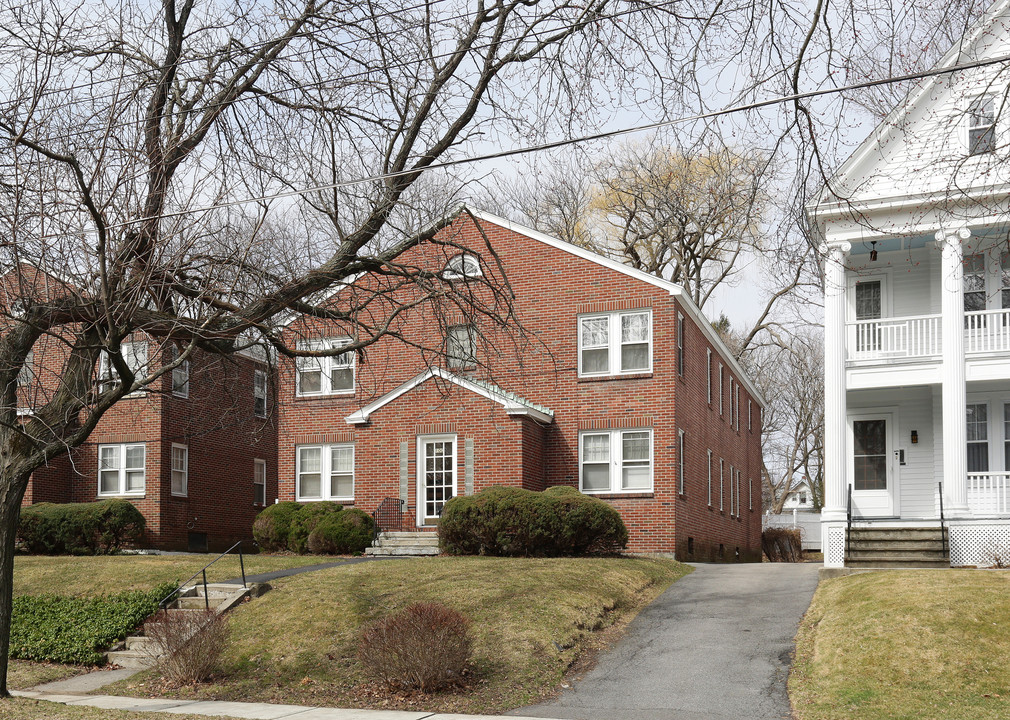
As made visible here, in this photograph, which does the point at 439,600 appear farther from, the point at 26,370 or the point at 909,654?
the point at 26,370

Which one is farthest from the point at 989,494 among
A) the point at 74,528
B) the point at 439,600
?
the point at 74,528

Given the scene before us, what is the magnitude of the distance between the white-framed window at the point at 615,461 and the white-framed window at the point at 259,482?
49.2 ft

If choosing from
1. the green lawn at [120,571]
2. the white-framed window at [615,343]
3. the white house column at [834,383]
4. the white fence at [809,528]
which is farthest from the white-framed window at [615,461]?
the white fence at [809,528]

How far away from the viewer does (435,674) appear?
40.9 feet

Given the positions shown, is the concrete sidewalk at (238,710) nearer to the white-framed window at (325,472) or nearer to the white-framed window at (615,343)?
the white-framed window at (325,472)

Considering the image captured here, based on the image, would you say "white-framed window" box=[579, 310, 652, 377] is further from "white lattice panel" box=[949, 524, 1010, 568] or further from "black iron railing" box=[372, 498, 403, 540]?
"white lattice panel" box=[949, 524, 1010, 568]

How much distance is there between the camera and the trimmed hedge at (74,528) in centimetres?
2666

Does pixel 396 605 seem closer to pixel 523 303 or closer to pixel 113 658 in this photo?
pixel 113 658

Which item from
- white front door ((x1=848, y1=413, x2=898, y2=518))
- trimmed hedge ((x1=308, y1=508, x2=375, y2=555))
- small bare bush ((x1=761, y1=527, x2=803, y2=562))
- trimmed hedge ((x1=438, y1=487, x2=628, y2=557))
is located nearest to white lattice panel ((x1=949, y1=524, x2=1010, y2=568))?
white front door ((x1=848, y1=413, x2=898, y2=518))

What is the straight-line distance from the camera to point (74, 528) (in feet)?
87.4

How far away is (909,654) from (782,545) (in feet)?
94.4

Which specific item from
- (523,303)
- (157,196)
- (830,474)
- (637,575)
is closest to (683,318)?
(523,303)

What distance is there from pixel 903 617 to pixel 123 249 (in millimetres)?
10478

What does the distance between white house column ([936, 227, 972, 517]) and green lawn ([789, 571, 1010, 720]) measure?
168 inches
